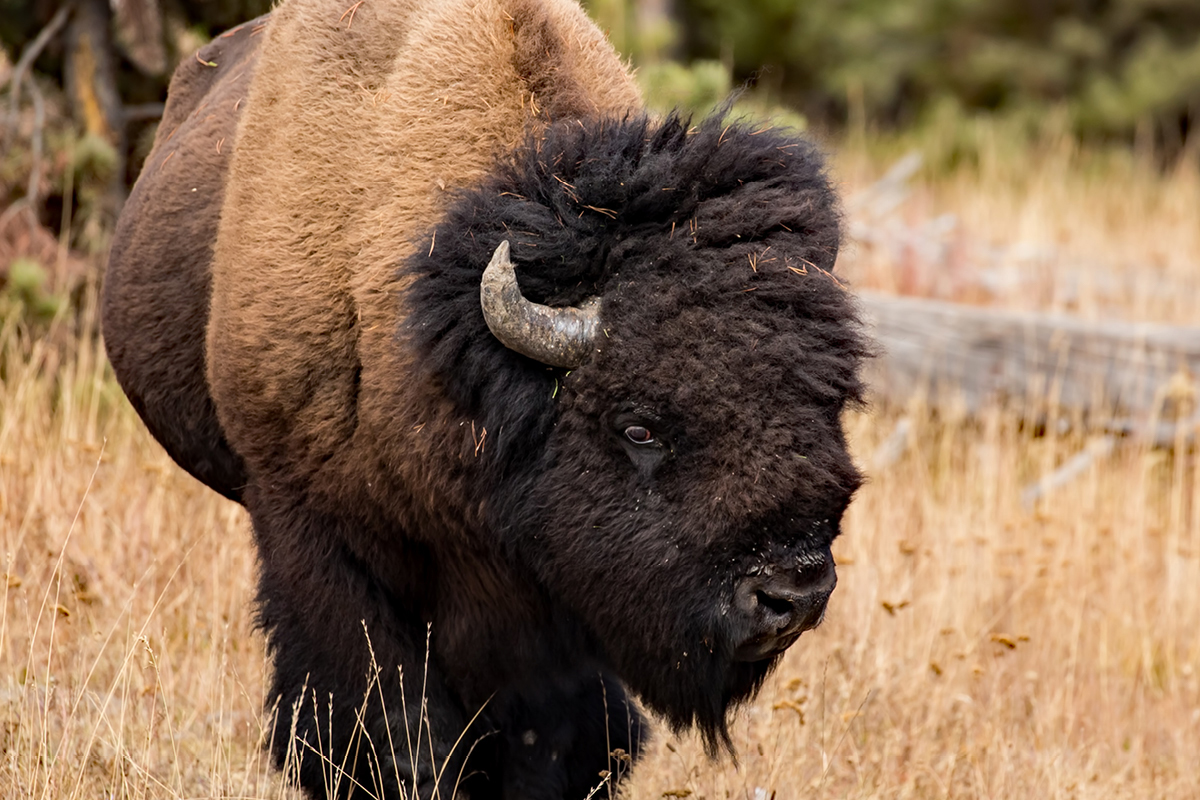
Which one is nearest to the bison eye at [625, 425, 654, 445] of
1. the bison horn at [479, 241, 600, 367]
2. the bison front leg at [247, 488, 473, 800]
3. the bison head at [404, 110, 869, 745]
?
the bison head at [404, 110, 869, 745]

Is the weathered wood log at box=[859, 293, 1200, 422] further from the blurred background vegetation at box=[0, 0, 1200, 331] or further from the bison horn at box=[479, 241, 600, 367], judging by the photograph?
the bison horn at box=[479, 241, 600, 367]

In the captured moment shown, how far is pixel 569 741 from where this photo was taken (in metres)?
4.04

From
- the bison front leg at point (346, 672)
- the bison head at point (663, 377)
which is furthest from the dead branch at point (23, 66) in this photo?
the bison head at point (663, 377)

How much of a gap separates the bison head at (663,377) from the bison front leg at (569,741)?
699 millimetres

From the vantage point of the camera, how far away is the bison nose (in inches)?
114

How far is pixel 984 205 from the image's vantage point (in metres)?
12.9

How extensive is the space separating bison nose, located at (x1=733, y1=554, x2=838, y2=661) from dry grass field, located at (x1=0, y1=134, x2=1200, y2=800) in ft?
2.72

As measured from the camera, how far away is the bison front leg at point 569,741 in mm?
3967

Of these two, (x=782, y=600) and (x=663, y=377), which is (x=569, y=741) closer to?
(x=782, y=600)

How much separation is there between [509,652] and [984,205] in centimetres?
1056

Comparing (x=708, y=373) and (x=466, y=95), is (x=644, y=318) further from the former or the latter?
(x=466, y=95)

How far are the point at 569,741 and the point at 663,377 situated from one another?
156 centimetres

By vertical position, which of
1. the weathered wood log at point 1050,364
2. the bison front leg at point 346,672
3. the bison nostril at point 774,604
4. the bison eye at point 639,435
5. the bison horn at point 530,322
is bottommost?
the weathered wood log at point 1050,364

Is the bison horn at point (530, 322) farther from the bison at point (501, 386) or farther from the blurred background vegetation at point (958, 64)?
the blurred background vegetation at point (958, 64)
